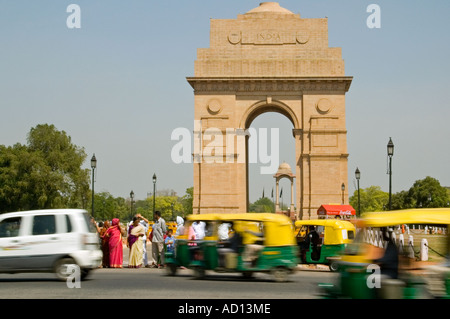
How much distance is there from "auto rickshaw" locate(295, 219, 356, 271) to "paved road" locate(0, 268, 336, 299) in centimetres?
425

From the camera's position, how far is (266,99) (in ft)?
157

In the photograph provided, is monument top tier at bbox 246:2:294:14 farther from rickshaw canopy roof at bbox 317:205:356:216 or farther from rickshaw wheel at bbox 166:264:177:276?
rickshaw wheel at bbox 166:264:177:276

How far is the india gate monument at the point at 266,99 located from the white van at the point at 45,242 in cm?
3232

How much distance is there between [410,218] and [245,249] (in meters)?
5.97

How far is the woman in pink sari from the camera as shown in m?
20.3

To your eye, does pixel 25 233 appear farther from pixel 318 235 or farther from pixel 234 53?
pixel 234 53

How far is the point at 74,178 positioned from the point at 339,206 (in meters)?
30.1

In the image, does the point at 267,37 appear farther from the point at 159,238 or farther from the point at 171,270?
the point at 171,270

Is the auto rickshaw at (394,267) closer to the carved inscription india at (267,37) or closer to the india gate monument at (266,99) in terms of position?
the india gate monument at (266,99)

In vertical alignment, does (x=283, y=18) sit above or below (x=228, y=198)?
above

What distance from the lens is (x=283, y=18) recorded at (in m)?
47.7

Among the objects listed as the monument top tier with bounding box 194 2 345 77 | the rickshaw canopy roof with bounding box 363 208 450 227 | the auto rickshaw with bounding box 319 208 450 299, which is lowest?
the auto rickshaw with bounding box 319 208 450 299

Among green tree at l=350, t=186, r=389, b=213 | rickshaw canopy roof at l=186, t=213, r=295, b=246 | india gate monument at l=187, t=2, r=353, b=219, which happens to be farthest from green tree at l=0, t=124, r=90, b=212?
green tree at l=350, t=186, r=389, b=213
